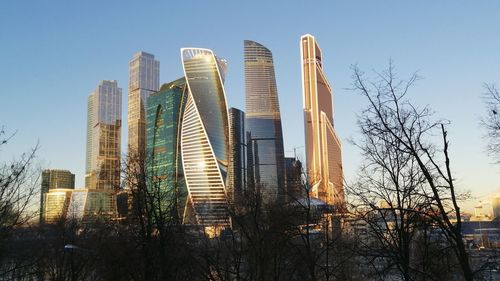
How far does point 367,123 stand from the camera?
877 centimetres

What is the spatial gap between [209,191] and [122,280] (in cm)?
13006

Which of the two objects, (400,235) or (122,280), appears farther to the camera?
(122,280)

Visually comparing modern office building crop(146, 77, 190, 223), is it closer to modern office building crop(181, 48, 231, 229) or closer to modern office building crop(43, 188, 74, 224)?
modern office building crop(181, 48, 231, 229)

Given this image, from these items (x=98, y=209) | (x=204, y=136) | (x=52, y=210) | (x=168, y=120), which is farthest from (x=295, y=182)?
(x=168, y=120)

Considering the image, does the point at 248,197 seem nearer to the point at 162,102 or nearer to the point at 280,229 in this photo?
the point at 280,229

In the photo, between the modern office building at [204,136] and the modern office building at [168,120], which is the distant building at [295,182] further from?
the modern office building at [168,120]

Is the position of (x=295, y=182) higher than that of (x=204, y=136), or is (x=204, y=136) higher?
(x=204, y=136)

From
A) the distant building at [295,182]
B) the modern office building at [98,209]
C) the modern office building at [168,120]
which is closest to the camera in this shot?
the distant building at [295,182]

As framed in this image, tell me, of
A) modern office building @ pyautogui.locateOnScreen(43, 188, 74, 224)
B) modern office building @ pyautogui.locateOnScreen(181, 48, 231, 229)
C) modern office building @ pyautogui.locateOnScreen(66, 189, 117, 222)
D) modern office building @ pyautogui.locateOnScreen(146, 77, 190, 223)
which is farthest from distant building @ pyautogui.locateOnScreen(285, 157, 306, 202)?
modern office building @ pyautogui.locateOnScreen(146, 77, 190, 223)

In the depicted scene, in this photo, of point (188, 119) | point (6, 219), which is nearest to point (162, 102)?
point (188, 119)

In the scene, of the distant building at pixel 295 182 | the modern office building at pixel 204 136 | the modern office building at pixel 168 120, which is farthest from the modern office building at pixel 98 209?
the modern office building at pixel 204 136

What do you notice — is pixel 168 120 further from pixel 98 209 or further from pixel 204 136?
pixel 98 209

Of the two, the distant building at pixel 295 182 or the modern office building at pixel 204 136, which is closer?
the distant building at pixel 295 182

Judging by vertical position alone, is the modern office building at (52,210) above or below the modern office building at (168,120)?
below
